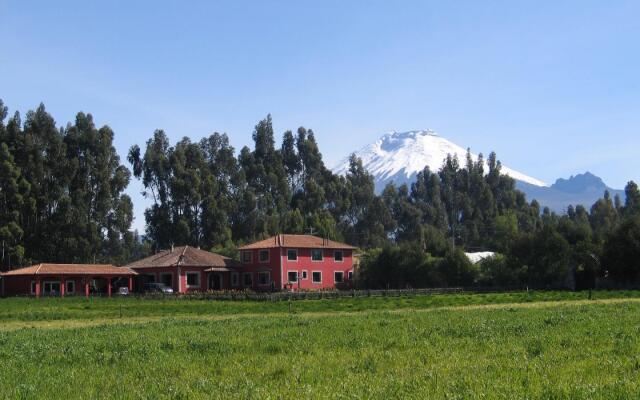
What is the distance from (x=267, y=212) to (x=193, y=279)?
89.7 feet

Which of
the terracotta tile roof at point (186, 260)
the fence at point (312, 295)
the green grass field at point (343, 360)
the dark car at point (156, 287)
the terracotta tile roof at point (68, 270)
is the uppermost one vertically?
the terracotta tile roof at point (186, 260)

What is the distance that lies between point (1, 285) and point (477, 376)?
73.4 metres

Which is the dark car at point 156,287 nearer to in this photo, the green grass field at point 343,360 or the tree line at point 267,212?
the tree line at point 267,212

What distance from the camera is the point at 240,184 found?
102500mm

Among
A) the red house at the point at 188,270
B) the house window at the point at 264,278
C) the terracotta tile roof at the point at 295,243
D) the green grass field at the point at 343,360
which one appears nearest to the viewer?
the green grass field at the point at 343,360

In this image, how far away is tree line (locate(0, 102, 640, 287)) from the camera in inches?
2817

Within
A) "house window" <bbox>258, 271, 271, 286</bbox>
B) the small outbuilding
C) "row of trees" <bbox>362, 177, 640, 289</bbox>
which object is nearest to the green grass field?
"row of trees" <bbox>362, 177, 640, 289</bbox>

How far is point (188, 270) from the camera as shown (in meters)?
77.9

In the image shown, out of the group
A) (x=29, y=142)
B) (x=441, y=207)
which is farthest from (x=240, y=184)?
(x=441, y=207)

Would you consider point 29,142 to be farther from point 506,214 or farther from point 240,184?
point 506,214

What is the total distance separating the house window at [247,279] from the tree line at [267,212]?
740 cm

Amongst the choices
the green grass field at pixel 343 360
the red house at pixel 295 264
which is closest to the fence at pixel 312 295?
the red house at pixel 295 264

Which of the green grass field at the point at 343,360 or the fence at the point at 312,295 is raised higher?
the fence at the point at 312,295

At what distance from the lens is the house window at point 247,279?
269ft
